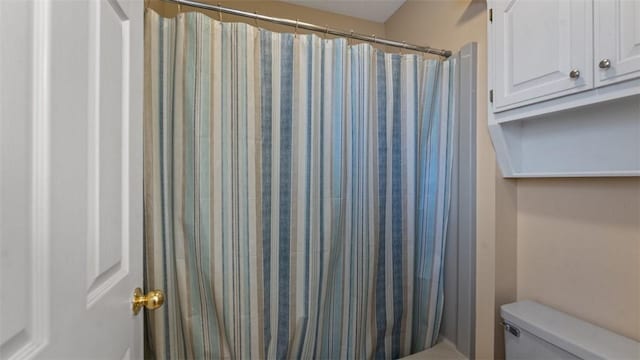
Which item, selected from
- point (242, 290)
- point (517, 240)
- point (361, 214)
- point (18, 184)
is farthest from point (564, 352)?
point (18, 184)

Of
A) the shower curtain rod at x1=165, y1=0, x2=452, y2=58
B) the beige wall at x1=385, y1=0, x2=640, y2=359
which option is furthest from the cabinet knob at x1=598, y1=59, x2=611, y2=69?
the shower curtain rod at x1=165, y1=0, x2=452, y2=58

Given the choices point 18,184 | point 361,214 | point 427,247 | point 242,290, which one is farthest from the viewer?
point 427,247

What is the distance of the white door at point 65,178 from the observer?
306 mm

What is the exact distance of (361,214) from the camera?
4.31ft

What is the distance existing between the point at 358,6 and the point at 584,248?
1732 millimetres

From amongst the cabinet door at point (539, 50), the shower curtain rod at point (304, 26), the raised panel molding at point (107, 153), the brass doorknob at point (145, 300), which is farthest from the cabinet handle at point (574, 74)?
the brass doorknob at point (145, 300)

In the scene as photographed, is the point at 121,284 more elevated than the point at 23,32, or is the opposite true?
the point at 23,32

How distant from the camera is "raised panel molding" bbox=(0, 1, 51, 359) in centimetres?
30

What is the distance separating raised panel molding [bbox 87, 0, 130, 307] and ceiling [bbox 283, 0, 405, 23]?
4.85 ft

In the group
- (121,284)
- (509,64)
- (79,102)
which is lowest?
(121,284)

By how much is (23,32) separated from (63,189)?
190mm

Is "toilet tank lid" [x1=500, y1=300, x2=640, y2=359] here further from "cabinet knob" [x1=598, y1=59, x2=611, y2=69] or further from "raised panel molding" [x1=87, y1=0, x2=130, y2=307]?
"raised panel molding" [x1=87, y1=0, x2=130, y2=307]

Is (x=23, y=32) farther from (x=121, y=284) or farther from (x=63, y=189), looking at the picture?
(x=121, y=284)

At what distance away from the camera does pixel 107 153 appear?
21.0 inches
